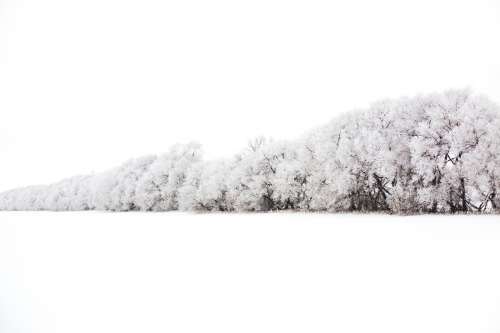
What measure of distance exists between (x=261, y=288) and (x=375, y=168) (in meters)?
26.3

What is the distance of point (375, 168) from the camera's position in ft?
102

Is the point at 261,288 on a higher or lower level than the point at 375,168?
lower

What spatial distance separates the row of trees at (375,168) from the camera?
2641 cm

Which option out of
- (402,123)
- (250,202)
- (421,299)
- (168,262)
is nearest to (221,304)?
(421,299)

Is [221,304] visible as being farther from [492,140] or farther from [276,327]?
[492,140]

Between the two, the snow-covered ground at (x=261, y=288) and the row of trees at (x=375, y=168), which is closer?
the snow-covered ground at (x=261, y=288)

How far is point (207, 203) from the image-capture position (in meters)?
42.6

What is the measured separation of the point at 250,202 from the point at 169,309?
33.2 metres

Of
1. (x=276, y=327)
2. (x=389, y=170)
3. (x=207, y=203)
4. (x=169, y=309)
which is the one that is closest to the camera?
(x=276, y=327)

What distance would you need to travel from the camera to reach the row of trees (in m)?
26.4

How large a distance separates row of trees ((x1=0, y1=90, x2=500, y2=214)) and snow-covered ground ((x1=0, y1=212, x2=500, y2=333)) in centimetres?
1477

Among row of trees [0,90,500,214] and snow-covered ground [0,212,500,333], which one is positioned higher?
row of trees [0,90,500,214]

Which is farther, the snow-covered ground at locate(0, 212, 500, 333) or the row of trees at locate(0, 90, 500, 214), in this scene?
the row of trees at locate(0, 90, 500, 214)

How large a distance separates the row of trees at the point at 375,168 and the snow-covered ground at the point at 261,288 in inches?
581
